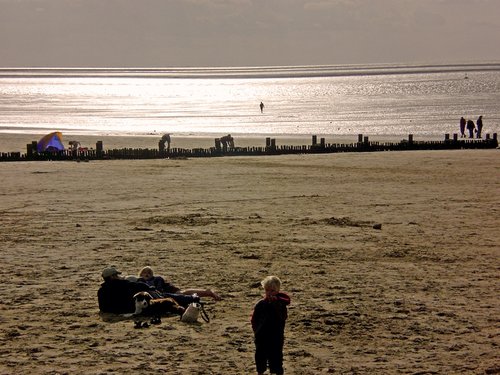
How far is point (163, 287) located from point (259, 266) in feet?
10.1

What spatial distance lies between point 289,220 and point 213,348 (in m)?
9.75

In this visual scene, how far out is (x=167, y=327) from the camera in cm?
1095

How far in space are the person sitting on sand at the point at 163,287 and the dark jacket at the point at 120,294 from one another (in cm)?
17

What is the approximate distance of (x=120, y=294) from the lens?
11469mm

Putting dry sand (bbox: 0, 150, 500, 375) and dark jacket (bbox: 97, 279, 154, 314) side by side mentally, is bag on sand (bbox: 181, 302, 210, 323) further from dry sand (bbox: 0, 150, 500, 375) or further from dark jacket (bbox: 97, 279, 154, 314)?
dark jacket (bbox: 97, 279, 154, 314)

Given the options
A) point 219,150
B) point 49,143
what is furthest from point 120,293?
point 49,143

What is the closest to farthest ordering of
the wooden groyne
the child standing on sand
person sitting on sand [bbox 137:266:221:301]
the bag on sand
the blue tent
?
the child standing on sand
the bag on sand
person sitting on sand [bbox 137:266:221:301]
the wooden groyne
the blue tent

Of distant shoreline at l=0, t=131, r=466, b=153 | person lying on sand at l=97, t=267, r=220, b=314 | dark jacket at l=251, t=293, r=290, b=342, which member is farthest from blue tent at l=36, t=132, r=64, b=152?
dark jacket at l=251, t=293, r=290, b=342

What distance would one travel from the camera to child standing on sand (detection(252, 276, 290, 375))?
866 centimetres

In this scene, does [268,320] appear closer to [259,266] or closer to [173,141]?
[259,266]

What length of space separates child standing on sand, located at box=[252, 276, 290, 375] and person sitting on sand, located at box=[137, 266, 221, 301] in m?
3.23

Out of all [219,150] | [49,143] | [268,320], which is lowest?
[268,320]

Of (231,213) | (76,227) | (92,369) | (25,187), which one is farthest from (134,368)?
(25,187)

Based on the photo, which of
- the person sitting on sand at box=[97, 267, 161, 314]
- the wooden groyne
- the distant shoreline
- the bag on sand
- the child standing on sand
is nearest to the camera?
the child standing on sand
